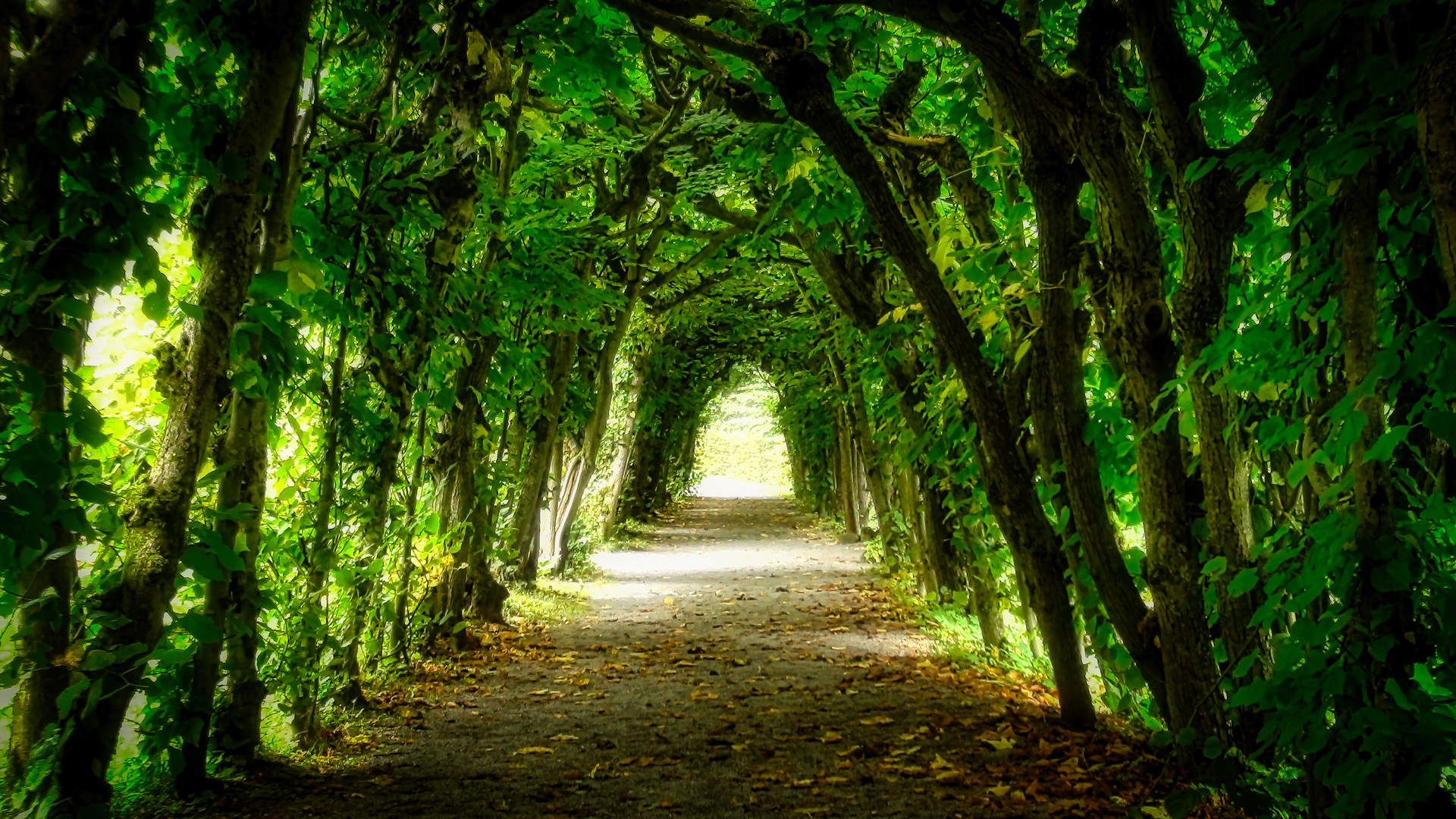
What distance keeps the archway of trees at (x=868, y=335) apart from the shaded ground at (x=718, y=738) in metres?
0.45

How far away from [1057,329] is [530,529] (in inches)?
335

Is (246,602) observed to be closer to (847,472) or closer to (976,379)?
(976,379)

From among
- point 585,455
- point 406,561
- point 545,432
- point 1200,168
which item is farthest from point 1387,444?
point 585,455

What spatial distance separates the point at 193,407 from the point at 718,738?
3622 mm

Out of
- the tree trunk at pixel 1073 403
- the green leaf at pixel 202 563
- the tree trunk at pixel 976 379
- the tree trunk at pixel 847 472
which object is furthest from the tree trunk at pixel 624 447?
the green leaf at pixel 202 563

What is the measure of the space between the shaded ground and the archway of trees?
1.46 ft

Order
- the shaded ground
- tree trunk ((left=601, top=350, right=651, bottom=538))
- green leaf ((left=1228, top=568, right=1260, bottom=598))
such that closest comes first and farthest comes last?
green leaf ((left=1228, top=568, right=1260, bottom=598)), the shaded ground, tree trunk ((left=601, top=350, right=651, bottom=538))

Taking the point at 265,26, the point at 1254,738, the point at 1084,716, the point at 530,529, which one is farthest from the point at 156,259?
the point at 530,529

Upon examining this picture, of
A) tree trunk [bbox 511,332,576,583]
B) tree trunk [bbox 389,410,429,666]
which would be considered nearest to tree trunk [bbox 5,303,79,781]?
tree trunk [bbox 389,410,429,666]

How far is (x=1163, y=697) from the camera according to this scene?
13.8 feet

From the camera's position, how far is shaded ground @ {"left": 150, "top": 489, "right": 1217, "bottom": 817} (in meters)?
4.24

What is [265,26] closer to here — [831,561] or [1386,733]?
[1386,733]

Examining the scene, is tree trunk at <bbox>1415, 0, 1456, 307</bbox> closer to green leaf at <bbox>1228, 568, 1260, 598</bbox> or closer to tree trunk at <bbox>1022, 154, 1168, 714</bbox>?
green leaf at <bbox>1228, 568, 1260, 598</bbox>

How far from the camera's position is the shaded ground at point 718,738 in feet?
13.9
